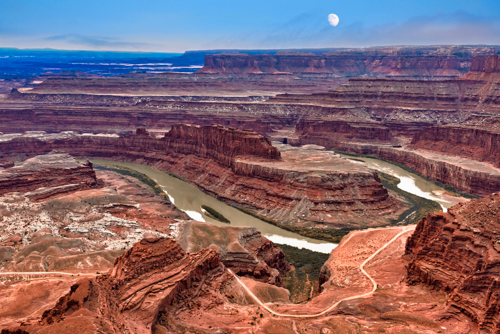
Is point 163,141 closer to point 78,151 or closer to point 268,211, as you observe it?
point 78,151

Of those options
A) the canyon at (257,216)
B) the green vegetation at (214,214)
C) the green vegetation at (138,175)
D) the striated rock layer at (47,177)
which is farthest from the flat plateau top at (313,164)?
the striated rock layer at (47,177)

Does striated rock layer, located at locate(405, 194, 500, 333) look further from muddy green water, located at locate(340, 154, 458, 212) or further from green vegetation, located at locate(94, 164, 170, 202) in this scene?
green vegetation, located at locate(94, 164, 170, 202)

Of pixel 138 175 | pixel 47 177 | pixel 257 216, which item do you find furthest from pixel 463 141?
pixel 47 177

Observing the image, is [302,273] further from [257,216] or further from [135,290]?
[135,290]

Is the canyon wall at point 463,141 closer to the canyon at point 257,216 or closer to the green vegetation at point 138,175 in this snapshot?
the canyon at point 257,216

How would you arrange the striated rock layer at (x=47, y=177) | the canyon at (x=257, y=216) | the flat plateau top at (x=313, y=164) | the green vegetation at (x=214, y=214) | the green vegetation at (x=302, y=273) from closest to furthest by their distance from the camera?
the canyon at (x=257, y=216)
the green vegetation at (x=302, y=273)
the striated rock layer at (x=47, y=177)
the green vegetation at (x=214, y=214)
the flat plateau top at (x=313, y=164)

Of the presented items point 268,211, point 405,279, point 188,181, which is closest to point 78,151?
point 188,181

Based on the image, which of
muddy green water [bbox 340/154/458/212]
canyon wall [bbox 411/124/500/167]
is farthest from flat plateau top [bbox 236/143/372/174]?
canyon wall [bbox 411/124/500/167]
